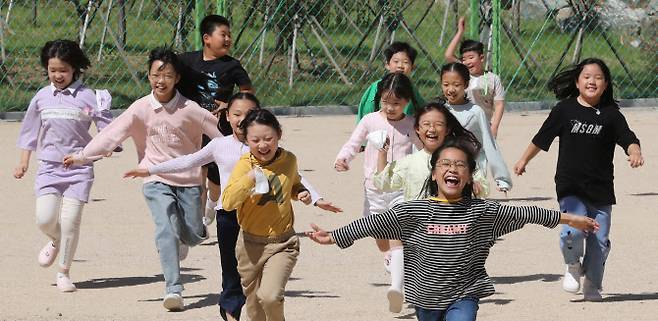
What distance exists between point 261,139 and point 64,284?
88.1 inches

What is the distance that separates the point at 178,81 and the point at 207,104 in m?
1.06

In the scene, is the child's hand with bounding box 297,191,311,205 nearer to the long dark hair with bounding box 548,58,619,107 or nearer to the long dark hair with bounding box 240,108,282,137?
the long dark hair with bounding box 240,108,282,137

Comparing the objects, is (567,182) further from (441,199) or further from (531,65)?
(531,65)

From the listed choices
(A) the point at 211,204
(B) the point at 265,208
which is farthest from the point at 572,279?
(A) the point at 211,204

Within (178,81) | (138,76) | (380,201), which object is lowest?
(380,201)

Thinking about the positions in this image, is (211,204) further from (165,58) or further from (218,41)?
(165,58)

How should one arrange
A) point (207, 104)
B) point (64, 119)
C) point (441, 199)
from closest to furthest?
point (441, 199) → point (64, 119) → point (207, 104)

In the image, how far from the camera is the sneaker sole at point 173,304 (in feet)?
25.0

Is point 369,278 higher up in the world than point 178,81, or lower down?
lower down

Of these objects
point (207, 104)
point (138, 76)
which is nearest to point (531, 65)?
point (138, 76)

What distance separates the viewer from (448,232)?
5871mm

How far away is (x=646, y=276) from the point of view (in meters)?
8.60

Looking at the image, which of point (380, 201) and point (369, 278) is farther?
point (369, 278)

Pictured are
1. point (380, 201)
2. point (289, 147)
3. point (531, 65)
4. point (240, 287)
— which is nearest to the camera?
point (240, 287)
